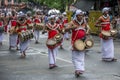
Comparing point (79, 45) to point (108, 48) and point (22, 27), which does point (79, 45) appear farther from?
point (22, 27)

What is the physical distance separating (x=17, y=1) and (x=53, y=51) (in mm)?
79247

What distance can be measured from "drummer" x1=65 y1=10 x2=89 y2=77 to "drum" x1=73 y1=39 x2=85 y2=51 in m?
0.10

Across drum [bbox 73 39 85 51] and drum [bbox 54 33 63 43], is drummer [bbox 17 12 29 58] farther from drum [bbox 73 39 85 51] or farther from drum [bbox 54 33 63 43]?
drum [bbox 73 39 85 51]

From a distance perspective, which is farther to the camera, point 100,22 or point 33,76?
point 100,22

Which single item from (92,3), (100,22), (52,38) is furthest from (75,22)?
(92,3)

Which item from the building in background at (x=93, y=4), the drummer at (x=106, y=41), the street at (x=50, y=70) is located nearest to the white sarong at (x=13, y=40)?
the street at (x=50, y=70)

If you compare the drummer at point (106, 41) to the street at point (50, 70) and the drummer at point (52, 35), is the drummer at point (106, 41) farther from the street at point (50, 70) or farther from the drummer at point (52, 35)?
the drummer at point (52, 35)

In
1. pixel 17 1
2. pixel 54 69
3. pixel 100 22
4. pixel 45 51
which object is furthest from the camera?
pixel 17 1

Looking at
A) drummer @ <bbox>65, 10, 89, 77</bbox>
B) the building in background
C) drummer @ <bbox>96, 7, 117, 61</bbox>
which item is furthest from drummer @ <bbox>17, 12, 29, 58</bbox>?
the building in background

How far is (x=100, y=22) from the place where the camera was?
54.7 feet

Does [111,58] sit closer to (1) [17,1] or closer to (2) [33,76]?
(2) [33,76]

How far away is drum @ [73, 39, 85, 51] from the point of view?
43.4 ft

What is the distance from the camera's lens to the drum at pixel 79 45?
13234mm

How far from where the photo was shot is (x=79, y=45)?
43.6ft
